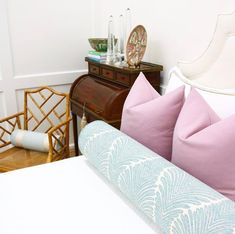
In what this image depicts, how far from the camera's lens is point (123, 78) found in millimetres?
2178

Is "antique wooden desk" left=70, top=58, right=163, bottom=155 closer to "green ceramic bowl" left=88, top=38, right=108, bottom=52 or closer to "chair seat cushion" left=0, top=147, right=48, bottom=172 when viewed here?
"green ceramic bowl" left=88, top=38, right=108, bottom=52

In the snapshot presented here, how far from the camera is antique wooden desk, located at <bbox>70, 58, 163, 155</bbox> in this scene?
7.02ft

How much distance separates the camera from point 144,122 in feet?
4.32

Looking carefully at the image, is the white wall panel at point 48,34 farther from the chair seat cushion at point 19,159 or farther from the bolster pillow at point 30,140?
the chair seat cushion at point 19,159

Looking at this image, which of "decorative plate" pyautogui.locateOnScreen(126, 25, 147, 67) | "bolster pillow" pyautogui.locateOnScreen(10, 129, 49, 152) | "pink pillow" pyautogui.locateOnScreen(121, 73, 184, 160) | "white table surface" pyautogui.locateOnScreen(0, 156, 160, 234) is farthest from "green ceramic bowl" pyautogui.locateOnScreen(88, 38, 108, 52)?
"white table surface" pyautogui.locateOnScreen(0, 156, 160, 234)

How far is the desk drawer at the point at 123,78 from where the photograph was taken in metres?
2.13

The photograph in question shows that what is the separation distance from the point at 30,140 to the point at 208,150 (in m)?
1.55

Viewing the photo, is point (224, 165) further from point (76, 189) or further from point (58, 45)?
point (58, 45)

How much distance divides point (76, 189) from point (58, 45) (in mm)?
1954

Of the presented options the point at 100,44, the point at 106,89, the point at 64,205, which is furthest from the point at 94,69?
the point at 64,205

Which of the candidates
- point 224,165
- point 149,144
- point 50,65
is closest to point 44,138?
point 50,65

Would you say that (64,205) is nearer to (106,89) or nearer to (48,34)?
(106,89)

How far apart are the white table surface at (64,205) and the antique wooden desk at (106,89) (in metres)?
0.84

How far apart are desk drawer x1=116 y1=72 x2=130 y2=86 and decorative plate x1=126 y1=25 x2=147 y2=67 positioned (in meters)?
0.10
